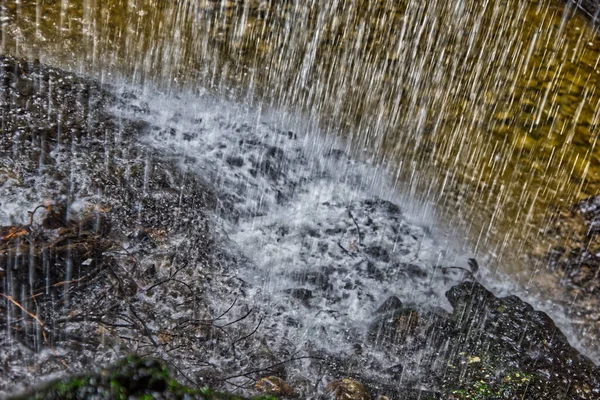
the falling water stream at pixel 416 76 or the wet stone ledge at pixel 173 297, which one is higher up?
the falling water stream at pixel 416 76

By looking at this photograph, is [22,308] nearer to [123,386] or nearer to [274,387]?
[274,387]

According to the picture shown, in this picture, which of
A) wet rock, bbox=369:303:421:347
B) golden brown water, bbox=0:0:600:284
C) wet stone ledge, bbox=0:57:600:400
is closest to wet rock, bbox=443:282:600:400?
wet stone ledge, bbox=0:57:600:400

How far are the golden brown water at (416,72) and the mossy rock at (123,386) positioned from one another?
15.7 ft

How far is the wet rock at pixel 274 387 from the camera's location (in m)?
3.68

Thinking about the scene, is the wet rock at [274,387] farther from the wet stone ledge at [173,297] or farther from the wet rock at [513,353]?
the wet rock at [513,353]

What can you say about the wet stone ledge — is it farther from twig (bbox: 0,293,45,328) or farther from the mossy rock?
the mossy rock

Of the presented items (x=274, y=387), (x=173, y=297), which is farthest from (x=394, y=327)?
(x=173, y=297)

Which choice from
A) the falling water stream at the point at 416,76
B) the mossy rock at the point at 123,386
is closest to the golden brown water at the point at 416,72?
the falling water stream at the point at 416,76

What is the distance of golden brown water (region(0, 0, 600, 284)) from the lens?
559 cm

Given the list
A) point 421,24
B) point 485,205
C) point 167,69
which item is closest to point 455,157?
point 485,205

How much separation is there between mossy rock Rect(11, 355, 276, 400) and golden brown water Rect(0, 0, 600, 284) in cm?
478

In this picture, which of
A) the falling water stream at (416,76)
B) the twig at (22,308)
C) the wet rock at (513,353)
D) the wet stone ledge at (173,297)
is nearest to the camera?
the twig at (22,308)

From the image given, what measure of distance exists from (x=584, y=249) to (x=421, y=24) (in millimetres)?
3453

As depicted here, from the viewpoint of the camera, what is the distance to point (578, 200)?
17.4 feet
